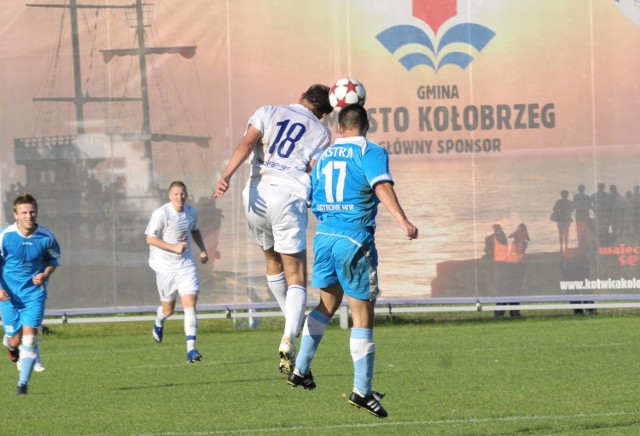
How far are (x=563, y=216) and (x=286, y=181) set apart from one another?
1220 cm

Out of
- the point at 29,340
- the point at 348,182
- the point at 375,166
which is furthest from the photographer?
the point at 29,340

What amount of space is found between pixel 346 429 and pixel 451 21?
13632mm

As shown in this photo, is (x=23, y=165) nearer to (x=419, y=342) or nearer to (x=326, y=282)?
(x=419, y=342)

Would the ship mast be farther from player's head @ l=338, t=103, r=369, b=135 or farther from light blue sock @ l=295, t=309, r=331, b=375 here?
player's head @ l=338, t=103, r=369, b=135

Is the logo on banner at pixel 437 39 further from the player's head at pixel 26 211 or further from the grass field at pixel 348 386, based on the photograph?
the player's head at pixel 26 211

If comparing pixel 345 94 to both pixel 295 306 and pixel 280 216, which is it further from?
pixel 295 306

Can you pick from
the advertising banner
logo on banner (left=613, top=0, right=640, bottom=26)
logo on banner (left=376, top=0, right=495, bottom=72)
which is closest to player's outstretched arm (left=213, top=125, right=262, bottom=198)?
the advertising banner

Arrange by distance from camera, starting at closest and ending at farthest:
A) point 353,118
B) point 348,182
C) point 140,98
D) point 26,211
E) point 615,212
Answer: point 348,182 < point 353,118 < point 26,211 < point 615,212 < point 140,98

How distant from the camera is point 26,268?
13945mm

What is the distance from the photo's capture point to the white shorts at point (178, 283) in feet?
60.0

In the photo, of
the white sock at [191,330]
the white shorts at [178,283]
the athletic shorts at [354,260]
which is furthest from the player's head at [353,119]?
the white shorts at [178,283]

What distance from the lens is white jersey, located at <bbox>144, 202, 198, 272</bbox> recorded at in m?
18.8

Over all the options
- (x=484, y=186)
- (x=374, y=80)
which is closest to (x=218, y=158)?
(x=374, y=80)

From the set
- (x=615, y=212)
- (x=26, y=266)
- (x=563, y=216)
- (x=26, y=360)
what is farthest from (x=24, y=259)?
(x=615, y=212)
